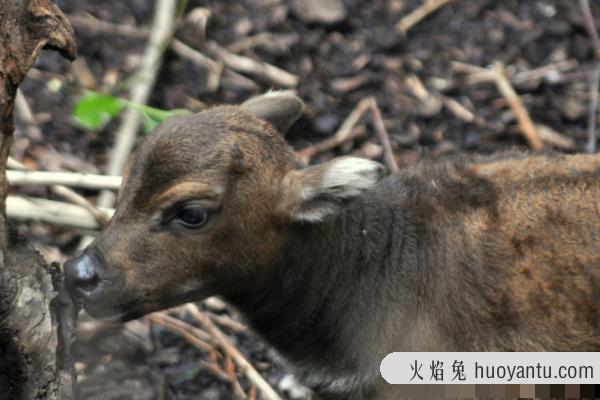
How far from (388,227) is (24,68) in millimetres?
2414

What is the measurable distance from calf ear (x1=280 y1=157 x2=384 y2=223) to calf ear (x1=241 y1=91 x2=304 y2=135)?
0.69 metres

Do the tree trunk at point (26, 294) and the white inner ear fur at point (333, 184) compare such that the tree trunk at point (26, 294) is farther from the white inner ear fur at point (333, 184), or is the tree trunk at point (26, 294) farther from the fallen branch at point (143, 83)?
the fallen branch at point (143, 83)

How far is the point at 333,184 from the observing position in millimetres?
5820

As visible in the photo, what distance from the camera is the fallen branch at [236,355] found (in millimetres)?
7543

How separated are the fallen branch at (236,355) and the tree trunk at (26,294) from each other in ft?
6.87

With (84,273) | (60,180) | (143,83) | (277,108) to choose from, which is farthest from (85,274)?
(143,83)

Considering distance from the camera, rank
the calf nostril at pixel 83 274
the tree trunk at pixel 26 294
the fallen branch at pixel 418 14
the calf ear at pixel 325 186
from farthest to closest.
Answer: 1. the fallen branch at pixel 418 14
2. the calf ear at pixel 325 186
3. the calf nostril at pixel 83 274
4. the tree trunk at pixel 26 294

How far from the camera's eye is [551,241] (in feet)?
20.3

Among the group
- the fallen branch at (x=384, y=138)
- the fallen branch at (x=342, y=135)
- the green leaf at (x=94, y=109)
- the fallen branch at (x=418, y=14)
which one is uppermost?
the green leaf at (x=94, y=109)

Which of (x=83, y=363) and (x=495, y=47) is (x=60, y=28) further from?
(x=495, y=47)

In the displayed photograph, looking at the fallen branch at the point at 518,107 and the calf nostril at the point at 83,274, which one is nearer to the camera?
the calf nostril at the point at 83,274

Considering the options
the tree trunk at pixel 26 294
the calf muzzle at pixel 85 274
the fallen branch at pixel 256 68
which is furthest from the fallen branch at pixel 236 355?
the fallen branch at pixel 256 68

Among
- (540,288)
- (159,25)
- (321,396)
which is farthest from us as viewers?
(159,25)

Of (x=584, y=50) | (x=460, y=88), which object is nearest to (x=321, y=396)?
(x=460, y=88)
